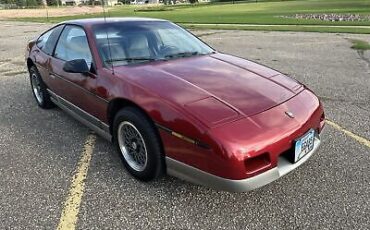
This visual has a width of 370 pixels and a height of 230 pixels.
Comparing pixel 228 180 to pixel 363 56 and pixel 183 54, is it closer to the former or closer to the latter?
pixel 183 54

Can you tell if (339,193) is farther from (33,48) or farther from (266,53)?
(266,53)

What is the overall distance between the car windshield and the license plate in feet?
5.40

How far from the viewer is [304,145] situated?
10.0 ft

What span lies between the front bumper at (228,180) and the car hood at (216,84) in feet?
1.38

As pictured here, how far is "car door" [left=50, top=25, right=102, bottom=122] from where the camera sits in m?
3.88

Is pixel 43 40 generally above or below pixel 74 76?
above

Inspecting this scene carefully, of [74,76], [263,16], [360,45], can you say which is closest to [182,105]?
[74,76]

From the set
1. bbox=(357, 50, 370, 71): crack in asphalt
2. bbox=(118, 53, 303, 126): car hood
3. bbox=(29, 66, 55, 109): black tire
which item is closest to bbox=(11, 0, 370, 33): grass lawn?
bbox=(29, 66, 55, 109): black tire

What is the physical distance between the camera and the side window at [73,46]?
13.3ft

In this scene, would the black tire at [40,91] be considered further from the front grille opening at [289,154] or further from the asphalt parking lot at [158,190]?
the front grille opening at [289,154]

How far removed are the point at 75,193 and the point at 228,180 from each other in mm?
1415

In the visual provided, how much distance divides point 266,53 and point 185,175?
854cm

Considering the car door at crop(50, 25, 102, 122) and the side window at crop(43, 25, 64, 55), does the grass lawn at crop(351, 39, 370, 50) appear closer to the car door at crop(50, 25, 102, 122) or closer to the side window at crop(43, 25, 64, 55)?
the side window at crop(43, 25, 64, 55)

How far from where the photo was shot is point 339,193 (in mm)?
3174
